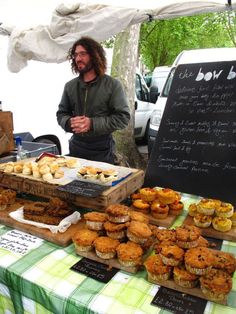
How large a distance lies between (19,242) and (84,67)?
1815 mm

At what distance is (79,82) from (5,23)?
1.28 metres

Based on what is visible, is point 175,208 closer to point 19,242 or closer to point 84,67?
point 19,242

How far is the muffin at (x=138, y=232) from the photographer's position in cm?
118

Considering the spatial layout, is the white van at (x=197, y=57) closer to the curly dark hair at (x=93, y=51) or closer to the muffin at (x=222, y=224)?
the curly dark hair at (x=93, y=51)

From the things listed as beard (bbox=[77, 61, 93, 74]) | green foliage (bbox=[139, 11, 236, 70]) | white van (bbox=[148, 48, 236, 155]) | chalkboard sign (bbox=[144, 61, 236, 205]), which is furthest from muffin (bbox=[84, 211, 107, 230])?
green foliage (bbox=[139, 11, 236, 70])

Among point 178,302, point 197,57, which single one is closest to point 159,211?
point 178,302

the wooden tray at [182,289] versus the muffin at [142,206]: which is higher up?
the muffin at [142,206]

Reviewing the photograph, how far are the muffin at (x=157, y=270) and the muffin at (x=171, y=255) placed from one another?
0.02 m

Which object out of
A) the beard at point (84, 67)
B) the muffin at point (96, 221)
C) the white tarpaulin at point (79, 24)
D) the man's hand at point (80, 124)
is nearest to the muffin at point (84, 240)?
the muffin at point (96, 221)

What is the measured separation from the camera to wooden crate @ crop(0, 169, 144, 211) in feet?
5.11

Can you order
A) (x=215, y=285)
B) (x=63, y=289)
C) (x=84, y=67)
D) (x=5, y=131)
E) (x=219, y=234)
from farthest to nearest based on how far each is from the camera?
(x=84, y=67)
(x=5, y=131)
(x=219, y=234)
(x=63, y=289)
(x=215, y=285)

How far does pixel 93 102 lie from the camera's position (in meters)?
2.79

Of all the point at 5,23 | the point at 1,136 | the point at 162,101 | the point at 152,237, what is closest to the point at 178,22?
the point at 162,101

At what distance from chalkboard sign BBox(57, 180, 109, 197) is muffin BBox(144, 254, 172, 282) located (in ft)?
1.68
